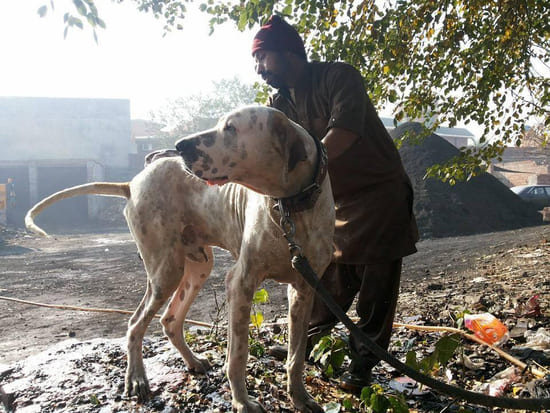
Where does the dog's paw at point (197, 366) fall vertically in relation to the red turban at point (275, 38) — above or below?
below

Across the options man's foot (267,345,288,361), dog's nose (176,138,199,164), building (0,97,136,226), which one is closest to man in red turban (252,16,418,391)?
man's foot (267,345,288,361)

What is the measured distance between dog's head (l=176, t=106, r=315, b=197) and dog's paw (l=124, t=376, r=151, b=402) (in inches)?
59.8

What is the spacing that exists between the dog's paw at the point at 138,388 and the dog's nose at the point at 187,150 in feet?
5.21

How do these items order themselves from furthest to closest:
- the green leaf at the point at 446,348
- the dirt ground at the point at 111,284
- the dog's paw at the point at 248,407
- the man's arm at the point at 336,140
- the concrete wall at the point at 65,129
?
1. the concrete wall at the point at 65,129
2. the dirt ground at the point at 111,284
3. the man's arm at the point at 336,140
4. the green leaf at the point at 446,348
5. the dog's paw at the point at 248,407

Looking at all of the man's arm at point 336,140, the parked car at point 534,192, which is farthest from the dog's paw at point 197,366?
the parked car at point 534,192

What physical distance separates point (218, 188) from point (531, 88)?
4793 millimetres

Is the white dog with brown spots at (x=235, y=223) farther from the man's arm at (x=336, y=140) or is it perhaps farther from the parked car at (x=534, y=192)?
the parked car at (x=534, y=192)

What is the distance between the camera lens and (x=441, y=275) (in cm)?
703

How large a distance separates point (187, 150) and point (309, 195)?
0.59m

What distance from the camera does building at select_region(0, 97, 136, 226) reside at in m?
27.1

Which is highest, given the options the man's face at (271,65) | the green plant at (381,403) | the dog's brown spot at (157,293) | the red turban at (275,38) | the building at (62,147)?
the building at (62,147)

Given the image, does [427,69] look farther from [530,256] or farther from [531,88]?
[530,256]

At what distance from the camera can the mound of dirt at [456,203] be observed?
502 inches

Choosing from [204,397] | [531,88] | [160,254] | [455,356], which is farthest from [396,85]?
[204,397]
